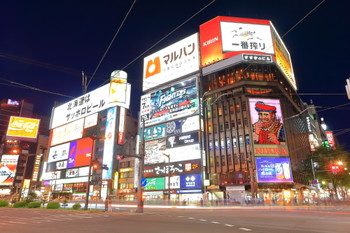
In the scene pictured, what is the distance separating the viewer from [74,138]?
8688cm

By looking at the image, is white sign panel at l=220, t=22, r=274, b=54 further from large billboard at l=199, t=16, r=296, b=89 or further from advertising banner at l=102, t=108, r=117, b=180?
advertising banner at l=102, t=108, r=117, b=180

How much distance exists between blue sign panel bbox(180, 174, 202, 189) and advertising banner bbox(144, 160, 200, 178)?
89 cm

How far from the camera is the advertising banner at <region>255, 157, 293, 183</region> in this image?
163 feet

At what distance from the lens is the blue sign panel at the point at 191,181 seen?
2092 inches

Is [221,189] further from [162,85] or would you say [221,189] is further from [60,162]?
[60,162]

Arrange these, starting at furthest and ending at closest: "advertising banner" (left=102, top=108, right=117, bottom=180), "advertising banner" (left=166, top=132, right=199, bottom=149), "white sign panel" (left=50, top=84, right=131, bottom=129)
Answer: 1. "white sign panel" (left=50, top=84, right=131, bottom=129)
2. "advertising banner" (left=102, top=108, right=117, bottom=180)
3. "advertising banner" (left=166, top=132, right=199, bottom=149)

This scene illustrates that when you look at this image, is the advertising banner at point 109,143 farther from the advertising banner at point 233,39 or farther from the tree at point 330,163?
the tree at point 330,163

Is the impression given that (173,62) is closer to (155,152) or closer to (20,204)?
(155,152)

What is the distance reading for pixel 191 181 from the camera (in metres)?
54.3

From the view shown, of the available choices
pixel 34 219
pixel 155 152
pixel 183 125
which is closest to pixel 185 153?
pixel 183 125

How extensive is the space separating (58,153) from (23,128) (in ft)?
180

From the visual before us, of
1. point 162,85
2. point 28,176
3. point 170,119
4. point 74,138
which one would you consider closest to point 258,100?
point 170,119

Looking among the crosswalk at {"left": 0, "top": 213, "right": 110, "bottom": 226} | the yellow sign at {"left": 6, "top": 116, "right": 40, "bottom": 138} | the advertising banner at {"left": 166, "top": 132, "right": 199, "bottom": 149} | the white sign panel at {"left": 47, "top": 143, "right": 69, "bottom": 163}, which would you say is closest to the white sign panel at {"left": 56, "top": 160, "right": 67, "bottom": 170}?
the white sign panel at {"left": 47, "top": 143, "right": 69, "bottom": 163}

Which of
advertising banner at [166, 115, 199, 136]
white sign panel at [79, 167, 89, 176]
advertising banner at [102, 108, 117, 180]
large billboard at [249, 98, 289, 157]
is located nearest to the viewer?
large billboard at [249, 98, 289, 157]
